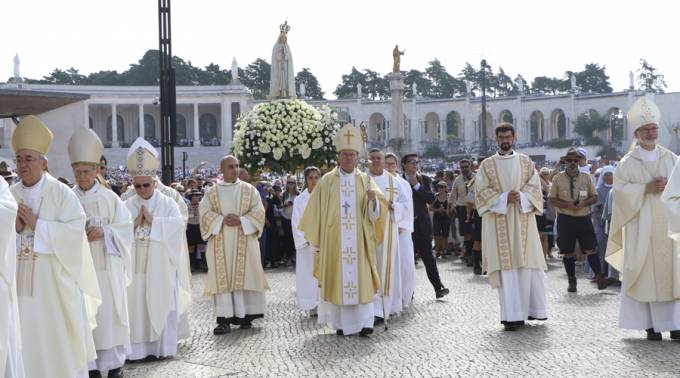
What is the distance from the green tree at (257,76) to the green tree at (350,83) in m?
9.64

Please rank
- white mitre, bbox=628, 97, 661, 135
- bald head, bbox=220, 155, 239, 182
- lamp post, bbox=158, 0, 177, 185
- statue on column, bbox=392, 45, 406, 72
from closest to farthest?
white mitre, bbox=628, 97, 661, 135
bald head, bbox=220, 155, 239, 182
lamp post, bbox=158, 0, 177, 185
statue on column, bbox=392, 45, 406, 72

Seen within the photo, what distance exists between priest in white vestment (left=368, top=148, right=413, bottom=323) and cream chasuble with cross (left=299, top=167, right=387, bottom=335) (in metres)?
0.40

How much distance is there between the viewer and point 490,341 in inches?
360

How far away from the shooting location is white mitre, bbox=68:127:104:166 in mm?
7945

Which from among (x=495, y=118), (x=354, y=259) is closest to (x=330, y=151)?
(x=354, y=259)

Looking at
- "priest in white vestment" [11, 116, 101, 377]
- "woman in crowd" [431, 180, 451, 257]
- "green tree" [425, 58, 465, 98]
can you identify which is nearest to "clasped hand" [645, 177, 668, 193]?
"priest in white vestment" [11, 116, 101, 377]

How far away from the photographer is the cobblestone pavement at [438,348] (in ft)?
25.8

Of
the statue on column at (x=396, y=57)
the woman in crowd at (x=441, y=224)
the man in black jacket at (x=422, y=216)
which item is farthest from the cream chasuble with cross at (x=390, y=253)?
the statue on column at (x=396, y=57)

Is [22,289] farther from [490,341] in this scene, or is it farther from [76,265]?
[490,341]

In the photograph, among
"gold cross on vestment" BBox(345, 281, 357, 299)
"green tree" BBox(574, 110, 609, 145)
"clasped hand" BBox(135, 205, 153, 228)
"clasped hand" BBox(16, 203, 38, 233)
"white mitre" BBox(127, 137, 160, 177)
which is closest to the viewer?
"clasped hand" BBox(16, 203, 38, 233)

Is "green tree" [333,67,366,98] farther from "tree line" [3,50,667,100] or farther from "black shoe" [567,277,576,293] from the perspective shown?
"black shoe" [567,277,576,293]

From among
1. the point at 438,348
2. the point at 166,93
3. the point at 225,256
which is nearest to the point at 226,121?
the point at 166,93

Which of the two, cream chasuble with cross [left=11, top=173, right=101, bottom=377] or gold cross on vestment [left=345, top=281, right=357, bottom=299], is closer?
cream chasuble with cross [left=11, top=173, right=101, bottom=377]

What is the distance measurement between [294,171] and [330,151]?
86 cm
